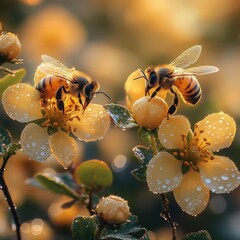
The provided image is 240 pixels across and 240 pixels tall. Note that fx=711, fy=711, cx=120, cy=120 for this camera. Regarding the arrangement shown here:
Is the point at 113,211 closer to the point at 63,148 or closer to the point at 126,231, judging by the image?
the point at 126,231

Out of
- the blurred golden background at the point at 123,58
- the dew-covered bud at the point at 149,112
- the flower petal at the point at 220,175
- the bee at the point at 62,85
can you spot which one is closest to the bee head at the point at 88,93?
the bee at the point at 62,85

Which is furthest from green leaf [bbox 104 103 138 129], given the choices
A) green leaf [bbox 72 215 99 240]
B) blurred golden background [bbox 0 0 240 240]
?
blurred golden background [bbox 0 0 240 240]

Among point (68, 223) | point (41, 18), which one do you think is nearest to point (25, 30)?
point (41, 18)

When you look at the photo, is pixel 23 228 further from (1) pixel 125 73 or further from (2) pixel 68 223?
(1) pixel 125 73

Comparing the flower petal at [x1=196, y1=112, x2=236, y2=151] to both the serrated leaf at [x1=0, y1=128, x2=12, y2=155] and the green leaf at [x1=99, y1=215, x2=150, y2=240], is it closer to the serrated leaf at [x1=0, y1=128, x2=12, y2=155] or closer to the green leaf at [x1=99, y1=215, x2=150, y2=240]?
the green leaf at [x1=99, y1=215, x2=150, y2=240]

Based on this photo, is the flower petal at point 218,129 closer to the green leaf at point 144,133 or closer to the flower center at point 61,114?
the green leaf at point 144,133

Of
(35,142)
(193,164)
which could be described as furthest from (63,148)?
(193,164)
